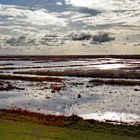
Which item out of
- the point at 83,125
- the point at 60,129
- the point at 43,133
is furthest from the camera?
the point at 83,125

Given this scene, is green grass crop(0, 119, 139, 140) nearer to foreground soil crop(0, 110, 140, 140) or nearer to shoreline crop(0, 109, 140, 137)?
foreground soil crop(0, 110, 140, 140)

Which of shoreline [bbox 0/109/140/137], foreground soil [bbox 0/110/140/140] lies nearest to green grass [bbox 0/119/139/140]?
foreground soil [bbox 0/110/140/140]

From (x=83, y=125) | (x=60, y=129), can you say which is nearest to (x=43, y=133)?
(x=60, y=129)

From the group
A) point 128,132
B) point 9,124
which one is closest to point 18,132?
point 9,124

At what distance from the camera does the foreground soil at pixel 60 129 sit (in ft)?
76.9

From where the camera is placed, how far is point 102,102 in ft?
156

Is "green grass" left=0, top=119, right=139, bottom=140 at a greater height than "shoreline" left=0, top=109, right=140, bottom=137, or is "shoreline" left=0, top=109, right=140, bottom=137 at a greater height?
"green grass" left=0, top=119, right=139, bottom=140

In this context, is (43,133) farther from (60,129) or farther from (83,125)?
(83,125)

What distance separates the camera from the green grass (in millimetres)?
22869

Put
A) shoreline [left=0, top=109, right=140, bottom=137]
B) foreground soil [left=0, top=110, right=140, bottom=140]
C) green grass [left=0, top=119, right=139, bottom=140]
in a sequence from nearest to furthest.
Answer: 1. green grass [left=0, top=119, right=139, bottom=140]
2. foreground soil [left=0, top=110, right=140, bottom=140]
3. shoreline [left=0, top=109, right=140, bottom=137]

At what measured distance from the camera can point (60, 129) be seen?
2666 cm

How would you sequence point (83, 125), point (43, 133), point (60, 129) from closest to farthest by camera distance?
point (43, 133) < point (60, 129) < point (83, 125)

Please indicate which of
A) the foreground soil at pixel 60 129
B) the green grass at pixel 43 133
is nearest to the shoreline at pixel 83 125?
the foreground soil at pixel 60 129

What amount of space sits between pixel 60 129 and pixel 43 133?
2573 millimetres
